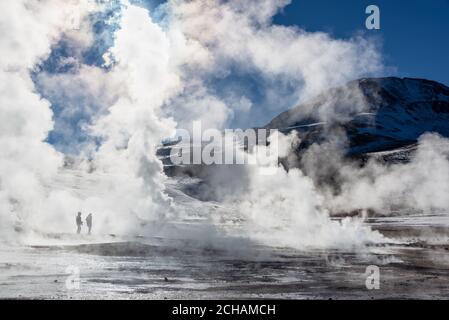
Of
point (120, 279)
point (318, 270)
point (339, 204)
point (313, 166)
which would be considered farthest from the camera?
point (313, 166)

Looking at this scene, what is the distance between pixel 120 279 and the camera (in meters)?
21.8

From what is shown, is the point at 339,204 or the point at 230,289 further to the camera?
the point at 339,204

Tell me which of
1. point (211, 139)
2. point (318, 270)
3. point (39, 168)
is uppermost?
point (211, 139)

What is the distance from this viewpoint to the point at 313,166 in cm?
15462

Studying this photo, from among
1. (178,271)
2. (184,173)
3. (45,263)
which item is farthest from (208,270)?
(184,173)

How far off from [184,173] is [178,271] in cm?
13121

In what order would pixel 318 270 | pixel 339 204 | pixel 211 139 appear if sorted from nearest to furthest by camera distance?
pixel 318 270 < pixel 339 204 < pixel 211 139

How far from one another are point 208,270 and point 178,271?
1494 mm

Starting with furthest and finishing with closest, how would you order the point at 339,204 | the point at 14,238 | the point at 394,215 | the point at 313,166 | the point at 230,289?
the point at 313,166, the point at 339,204, the point at 394,215, the point at 14,238, the point at 230,289

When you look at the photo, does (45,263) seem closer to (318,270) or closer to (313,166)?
(318,270)
